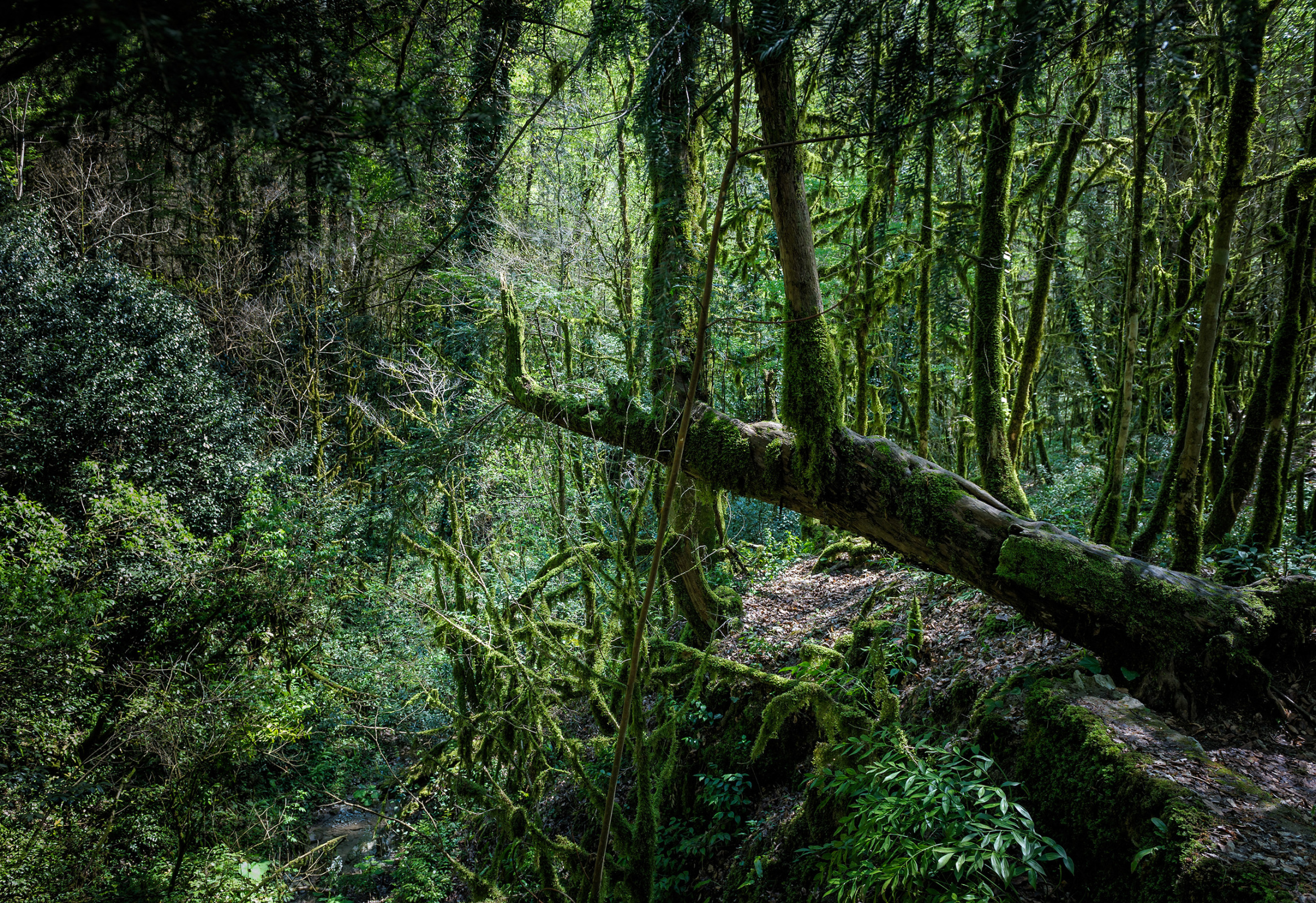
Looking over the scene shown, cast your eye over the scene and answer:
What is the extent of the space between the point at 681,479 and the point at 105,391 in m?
9.93

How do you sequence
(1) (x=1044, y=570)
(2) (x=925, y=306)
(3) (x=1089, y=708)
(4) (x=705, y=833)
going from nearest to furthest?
(3) (x=1089, y=708) < (1) (x=1044, y=570) < (4) (x=705, y=833) < (2) (x=925, y=306)

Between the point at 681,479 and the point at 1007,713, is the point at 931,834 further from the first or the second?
the point at 681,479

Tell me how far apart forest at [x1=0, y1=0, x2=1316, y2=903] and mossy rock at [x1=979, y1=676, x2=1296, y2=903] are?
21 mm

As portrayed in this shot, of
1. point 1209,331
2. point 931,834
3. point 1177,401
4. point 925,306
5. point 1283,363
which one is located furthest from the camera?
point 1177,401

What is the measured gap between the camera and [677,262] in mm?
4320

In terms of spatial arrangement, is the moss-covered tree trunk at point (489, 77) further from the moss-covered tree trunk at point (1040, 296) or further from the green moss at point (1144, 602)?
the moss-covered tree trunk at point (1040, 296)

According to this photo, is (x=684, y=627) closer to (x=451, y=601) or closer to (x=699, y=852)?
(x=699, y=852)

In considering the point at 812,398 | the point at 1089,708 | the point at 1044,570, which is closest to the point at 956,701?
the point at 1089,708

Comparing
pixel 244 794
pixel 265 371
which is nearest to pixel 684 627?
pixel 244 794

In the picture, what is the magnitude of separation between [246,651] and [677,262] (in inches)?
327

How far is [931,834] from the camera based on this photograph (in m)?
2.88

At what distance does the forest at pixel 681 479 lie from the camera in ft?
7.33

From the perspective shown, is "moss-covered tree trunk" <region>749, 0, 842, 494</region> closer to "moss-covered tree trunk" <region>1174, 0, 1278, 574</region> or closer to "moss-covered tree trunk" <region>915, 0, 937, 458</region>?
"moss-covered tree trunk" <region>915, 0, 937, 458</region>

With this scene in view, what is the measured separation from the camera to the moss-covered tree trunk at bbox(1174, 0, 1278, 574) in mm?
3729
